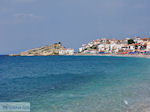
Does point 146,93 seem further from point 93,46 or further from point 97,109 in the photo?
point 93,46

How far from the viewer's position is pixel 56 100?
13.4 m

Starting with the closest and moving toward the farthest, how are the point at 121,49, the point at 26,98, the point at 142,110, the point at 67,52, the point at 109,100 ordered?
the point at 142,110, the point at 109,100, the point at 26,98, the point at 121,49, the point at 67,52

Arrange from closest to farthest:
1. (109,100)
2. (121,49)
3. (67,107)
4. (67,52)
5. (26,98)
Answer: (67,107) < (109,100) < (26,98) < (121,49) < (67,52)

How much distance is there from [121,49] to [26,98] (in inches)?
5706

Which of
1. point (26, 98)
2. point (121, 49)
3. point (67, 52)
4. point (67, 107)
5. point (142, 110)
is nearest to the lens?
point (142, 110)

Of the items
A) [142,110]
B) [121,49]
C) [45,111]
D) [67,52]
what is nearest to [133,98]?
[142,110]

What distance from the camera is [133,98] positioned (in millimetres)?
13367

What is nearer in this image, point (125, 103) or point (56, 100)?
point (125, 103)

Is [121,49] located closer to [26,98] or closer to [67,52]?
[67,52]

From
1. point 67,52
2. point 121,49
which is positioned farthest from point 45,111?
point 67,52

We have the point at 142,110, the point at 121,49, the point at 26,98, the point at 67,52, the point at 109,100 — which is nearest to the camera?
the point at 142,110

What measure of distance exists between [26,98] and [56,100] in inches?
94.4

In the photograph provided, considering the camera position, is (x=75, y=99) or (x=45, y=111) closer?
(x=45, y=111)

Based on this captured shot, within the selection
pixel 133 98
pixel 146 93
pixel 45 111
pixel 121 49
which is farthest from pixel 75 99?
pixel 121 49
